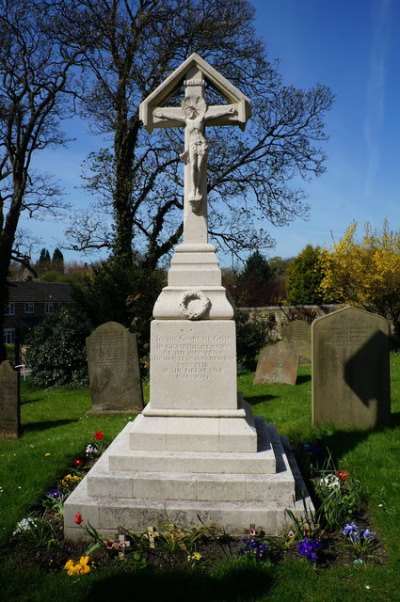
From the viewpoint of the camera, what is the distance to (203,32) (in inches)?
594

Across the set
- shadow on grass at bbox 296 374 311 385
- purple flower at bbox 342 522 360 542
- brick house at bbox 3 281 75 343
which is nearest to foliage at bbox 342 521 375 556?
purple flower at bbox 342 522 360 542

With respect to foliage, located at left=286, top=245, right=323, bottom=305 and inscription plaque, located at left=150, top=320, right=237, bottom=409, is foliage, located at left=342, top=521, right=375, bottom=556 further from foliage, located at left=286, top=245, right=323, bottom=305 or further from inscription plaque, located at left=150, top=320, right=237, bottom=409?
foliage, located at left=286, top=245, right=323, bottom=305

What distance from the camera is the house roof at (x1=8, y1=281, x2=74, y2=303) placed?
141ft

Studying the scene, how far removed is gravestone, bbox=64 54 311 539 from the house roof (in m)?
39.3

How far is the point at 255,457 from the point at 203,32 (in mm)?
15110

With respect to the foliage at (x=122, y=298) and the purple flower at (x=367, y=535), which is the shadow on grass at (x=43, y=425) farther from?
the purple flower at (x=367, y=535)

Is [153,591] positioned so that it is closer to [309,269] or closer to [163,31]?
[163,31]

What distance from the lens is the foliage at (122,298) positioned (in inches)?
540

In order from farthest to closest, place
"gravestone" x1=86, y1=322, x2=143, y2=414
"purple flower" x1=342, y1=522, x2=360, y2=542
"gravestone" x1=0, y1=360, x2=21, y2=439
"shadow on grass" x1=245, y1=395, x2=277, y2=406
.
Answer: "shadow on grass" x1=245, y1=395, x2=277, y2=406 → "gravestone" x1=86, y1=322, x2=143, y2=414 → "gravestone" x1=0, y1=360, x2=21, y2=439 → "purple flower" x1=342, y1=522, x2=360, y2=542

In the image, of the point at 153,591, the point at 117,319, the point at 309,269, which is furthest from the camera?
the point at 309,269

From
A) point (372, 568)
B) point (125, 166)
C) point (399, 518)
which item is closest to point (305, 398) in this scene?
point (399, 518)

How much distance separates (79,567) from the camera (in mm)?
3127

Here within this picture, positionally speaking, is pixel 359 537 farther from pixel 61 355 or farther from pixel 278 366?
pixel 61 355

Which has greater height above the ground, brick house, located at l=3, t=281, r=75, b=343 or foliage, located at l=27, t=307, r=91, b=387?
brick house, located at l=3, t=281, r=75, b=343
